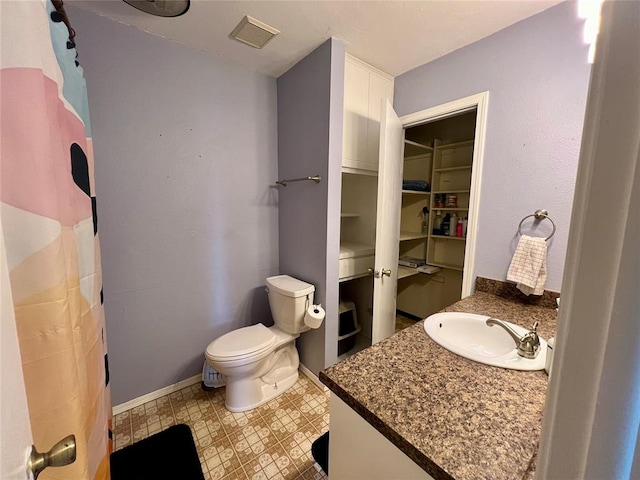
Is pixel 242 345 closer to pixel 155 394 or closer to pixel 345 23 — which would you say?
pixel 155 394

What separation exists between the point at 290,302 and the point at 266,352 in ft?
1.11

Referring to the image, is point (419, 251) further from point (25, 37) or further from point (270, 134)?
point (25, 37)

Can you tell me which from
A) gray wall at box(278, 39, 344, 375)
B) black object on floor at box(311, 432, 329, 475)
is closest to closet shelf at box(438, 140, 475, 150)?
gray wall at box(278, 39, 344, 375)

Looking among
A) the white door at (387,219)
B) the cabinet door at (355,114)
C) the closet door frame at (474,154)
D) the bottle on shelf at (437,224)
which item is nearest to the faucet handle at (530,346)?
the closet door frame at (474,154)

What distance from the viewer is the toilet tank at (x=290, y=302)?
172 centimetres

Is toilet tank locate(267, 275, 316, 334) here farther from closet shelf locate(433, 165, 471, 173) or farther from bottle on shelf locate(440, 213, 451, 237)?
closet shelf locate(433, 165, 471, 173)

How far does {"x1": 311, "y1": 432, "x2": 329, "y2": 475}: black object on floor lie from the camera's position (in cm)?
122

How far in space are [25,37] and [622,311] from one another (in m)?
0.94

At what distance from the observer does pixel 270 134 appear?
2008 millimetres

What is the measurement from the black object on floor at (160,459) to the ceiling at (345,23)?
2.28 meters

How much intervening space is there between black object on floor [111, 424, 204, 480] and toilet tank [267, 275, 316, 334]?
31.7 inches

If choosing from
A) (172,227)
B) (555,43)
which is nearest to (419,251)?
(555,43)

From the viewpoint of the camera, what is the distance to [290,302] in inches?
68.4

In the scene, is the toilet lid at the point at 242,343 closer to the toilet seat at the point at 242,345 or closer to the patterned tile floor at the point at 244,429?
the toilet seat at the point at 242,345
